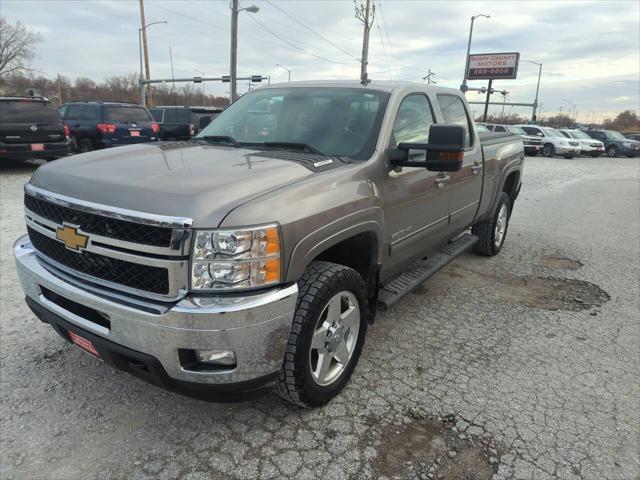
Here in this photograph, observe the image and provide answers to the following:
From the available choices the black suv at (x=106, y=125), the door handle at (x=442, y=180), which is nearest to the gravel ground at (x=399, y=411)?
the door handle at (x=442, y=180)

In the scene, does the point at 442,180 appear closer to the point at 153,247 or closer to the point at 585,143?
the point at 153,247

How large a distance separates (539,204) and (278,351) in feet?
31.0

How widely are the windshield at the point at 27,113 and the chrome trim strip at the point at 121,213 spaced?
32.5 ft

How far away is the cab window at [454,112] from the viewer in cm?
418

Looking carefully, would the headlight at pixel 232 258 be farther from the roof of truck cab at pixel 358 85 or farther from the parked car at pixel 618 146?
the parked car at pixel 618 146

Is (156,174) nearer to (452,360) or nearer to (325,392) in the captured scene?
(325,392)

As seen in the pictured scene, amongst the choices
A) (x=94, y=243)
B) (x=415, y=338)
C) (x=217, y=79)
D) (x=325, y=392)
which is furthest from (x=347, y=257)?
(x=217, y=79)

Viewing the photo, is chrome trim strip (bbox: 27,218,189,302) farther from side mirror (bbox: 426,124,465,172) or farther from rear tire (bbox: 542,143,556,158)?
rear tire (bbox: 542,143,556,158)

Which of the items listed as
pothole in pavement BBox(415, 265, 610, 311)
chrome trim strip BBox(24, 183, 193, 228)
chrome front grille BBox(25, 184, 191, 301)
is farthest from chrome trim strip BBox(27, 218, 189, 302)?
pothole in pavement BBox(415, 265, 610, 311)

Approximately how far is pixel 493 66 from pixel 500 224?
4920cm

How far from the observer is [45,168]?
2711mm

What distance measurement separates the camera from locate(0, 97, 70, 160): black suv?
1020 cm

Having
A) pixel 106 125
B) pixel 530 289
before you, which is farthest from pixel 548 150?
pixel 530 289

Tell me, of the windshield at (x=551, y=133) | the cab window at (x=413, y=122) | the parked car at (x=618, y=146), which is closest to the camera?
the cab window at (x=413, y=122)
